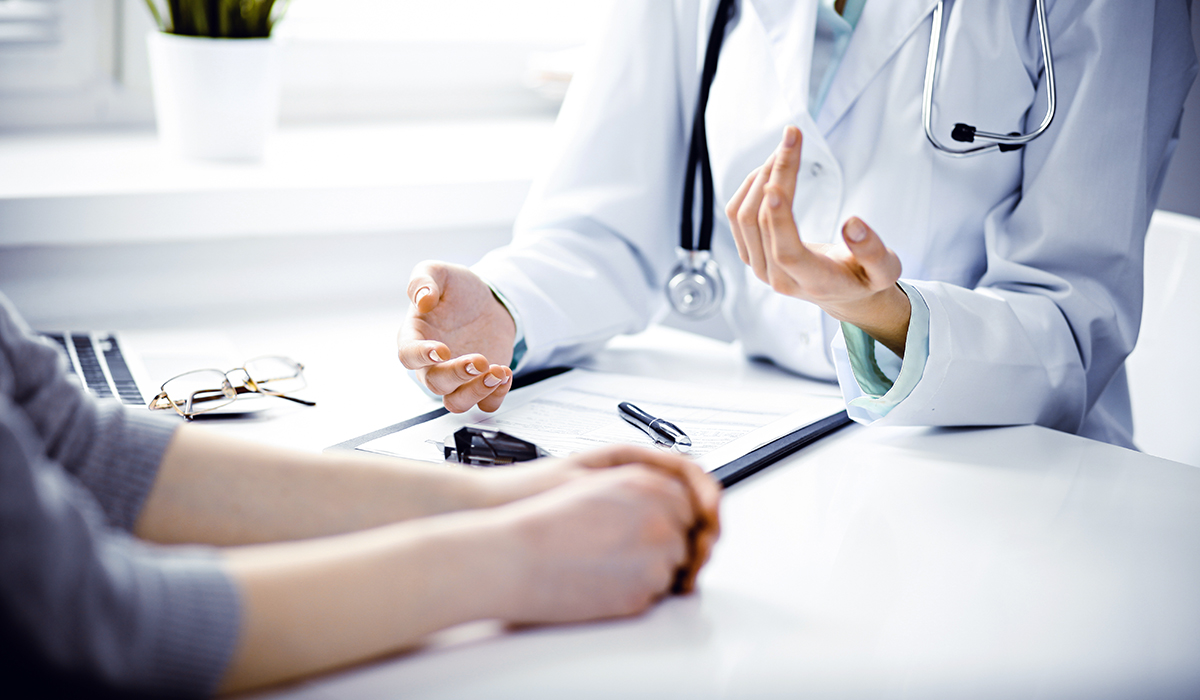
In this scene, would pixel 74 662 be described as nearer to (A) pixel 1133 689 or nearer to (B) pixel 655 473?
(B) pixel 655 473

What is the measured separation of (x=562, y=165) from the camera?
1.13 meters

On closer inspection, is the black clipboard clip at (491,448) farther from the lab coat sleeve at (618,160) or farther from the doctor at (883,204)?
the lab coat sleeve at (618,160)

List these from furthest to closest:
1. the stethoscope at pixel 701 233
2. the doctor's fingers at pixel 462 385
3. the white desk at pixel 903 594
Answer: the stethoscope at pixel 701 233, the doctor's fingers at pixel 462 385, the white desk at pixel 903 594

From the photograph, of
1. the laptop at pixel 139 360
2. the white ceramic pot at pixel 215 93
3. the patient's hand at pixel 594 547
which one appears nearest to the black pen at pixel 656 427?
the patient's hand at pixel 594 547

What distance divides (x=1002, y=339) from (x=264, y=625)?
0.70m

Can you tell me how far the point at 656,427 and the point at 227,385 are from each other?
1.29 feet

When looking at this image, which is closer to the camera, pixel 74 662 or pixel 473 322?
pixel 74 662

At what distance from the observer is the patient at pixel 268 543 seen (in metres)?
0.38

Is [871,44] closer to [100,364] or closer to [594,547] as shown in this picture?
[594,547]

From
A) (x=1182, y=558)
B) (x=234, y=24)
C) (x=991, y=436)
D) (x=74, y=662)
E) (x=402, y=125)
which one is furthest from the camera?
(x=402, y=125)

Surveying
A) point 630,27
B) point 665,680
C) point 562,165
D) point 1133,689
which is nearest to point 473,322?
point 562,165

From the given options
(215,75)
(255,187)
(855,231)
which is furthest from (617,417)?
(215,75)

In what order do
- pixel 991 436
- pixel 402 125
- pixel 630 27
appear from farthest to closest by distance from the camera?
pixel 402 125 → pixel 630 27 → pixel 991 436

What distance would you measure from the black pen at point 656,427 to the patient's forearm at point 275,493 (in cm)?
24
